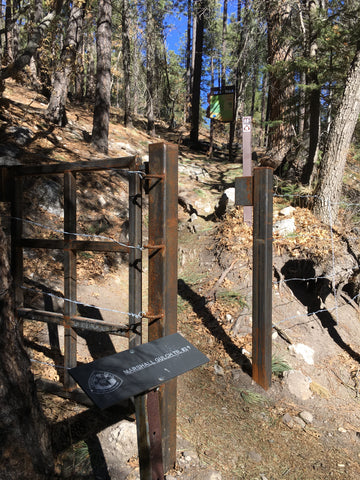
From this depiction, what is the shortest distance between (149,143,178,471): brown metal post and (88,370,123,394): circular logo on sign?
99 cm

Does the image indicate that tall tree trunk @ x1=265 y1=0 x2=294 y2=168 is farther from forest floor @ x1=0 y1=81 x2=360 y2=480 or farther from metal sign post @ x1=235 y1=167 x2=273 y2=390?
metal sign post @ x1=235 y1=167 x2=273 y2=390

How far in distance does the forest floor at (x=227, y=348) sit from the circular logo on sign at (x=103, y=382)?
133 cm

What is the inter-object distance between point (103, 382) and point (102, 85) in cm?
1152

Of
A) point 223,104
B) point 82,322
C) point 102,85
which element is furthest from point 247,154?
point 102,85

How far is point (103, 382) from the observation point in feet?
6.18

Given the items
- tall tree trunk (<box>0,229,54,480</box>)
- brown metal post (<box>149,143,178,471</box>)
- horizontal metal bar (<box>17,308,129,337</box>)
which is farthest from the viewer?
horizontal metal bar (<box>17,308,129,337</box>)

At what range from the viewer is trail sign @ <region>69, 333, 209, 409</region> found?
1844 millimetres

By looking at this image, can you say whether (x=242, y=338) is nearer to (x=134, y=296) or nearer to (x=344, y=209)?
(x=134, y=296)

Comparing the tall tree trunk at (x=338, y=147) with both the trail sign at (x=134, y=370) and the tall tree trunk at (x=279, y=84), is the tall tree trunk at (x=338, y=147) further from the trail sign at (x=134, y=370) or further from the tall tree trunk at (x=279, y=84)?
the trail sign at (x=134, y=370)

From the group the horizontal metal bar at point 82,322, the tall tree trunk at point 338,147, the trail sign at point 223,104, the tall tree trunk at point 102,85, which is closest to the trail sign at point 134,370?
the horizontal metal bar at point 82,322

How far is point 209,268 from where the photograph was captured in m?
6.88

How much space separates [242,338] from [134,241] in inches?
114

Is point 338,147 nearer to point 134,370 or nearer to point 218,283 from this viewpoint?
point 218,283

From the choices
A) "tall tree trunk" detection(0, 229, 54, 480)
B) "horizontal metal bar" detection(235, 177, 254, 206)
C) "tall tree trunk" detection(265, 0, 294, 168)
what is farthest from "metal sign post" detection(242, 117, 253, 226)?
"tall tree trunk" detection(0, 229, 54, 480)
